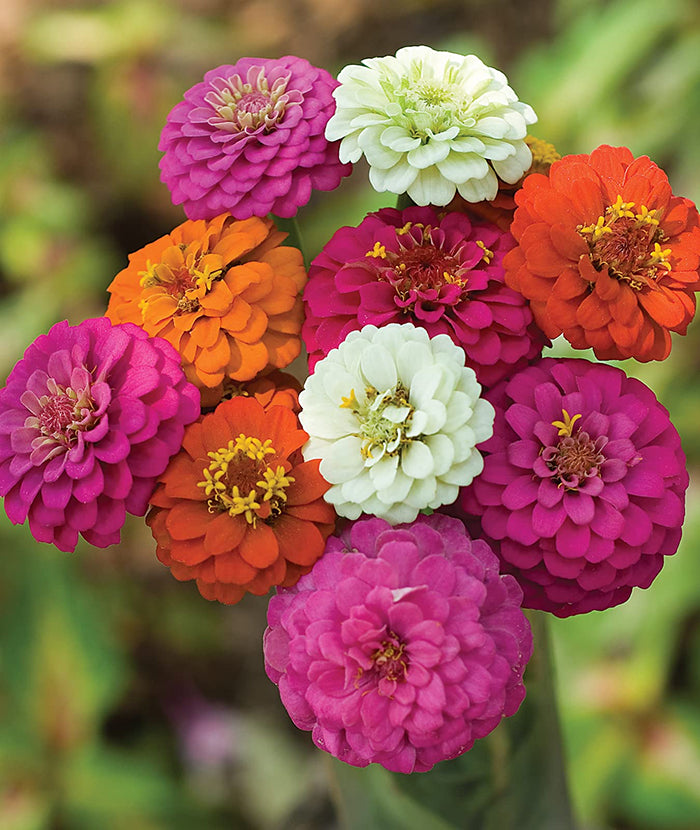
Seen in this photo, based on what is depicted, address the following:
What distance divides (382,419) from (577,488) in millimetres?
76

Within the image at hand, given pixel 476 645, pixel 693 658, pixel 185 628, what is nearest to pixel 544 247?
pixel 476 645

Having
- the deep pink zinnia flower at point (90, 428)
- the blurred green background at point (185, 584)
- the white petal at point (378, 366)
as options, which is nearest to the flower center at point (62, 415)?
the deep pink zinnia flower at point (90, 428)

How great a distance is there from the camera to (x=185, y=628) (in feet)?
3.23

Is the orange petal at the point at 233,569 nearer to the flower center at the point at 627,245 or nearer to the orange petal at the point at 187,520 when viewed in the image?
the orange petal at the point at 187,520

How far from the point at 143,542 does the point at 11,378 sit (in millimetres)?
694

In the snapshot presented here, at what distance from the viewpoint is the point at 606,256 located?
36cm

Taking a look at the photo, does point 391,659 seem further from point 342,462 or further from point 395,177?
point 395,177

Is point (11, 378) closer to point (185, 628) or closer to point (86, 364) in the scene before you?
point (86, 364)

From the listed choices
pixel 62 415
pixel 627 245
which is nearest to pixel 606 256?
pixel 627 245

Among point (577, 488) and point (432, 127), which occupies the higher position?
point (432, 127)

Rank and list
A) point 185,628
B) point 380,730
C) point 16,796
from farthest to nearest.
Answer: point 185,628 → point 16,796 → point 380,730

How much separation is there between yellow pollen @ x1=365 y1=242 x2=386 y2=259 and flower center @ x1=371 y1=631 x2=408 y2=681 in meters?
0.14

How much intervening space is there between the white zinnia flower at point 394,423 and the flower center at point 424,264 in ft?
0.08

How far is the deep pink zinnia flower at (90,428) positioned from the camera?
0.33m
